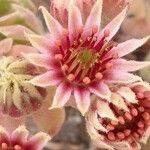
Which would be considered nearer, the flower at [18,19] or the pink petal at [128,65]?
the pink petal at [128,65]

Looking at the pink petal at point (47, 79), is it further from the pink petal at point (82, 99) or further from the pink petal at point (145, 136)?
the pink petal at point (145, 136)

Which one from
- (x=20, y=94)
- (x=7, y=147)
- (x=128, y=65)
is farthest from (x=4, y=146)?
(x=128, y=65)

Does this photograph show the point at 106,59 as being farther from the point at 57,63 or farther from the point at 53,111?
the point at 53,111

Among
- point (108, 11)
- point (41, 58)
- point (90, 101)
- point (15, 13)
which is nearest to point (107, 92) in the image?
point (90, 101)

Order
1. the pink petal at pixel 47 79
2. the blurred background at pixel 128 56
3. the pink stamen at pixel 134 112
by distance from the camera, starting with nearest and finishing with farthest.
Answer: the pink petal at pixel 47 79, the pink stamen at pixel 134 112, the blurred background at pixel 128 56

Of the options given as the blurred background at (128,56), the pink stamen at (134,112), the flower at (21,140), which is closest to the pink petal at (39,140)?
the flower at (21,140)

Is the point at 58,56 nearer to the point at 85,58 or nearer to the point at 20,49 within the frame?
the point at 85,58

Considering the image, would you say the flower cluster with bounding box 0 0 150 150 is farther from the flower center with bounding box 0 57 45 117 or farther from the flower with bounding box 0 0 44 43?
the flower with bounding box 0 0 44 43
